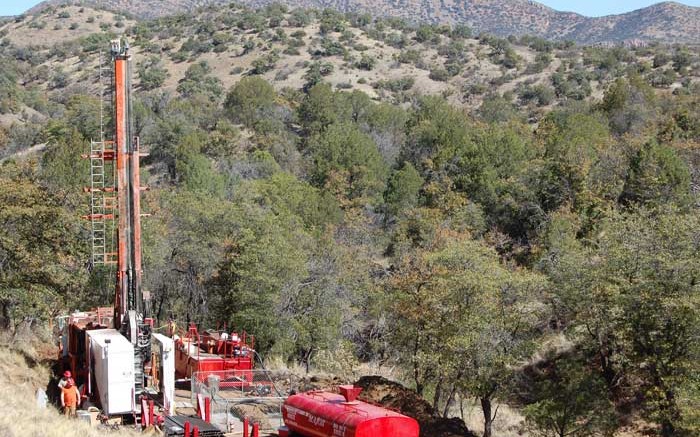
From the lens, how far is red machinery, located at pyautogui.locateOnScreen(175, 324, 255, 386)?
27.2m

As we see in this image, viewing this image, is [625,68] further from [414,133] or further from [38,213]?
[38,213]

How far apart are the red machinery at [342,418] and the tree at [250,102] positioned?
68356mm

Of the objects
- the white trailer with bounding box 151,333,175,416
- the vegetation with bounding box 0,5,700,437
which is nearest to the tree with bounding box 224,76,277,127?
the vegetation with bounding box 0,5,700,437

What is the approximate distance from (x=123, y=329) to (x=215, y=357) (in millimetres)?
5083

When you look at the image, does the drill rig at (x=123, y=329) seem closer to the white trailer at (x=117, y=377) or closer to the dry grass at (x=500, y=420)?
the white trailer at (x=117, y=377)

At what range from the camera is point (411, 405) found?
2836 centimetres

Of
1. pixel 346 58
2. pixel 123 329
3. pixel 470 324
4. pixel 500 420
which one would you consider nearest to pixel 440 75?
pixel 346 58

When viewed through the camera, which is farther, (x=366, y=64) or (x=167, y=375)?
(x=366, y=64)

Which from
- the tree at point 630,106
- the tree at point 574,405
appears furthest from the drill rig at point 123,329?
the tree at point 630,106

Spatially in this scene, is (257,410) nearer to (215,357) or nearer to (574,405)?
(215,357)

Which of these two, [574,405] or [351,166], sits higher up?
[351,166]

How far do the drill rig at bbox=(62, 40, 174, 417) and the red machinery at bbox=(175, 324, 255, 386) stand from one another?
8.45 ft

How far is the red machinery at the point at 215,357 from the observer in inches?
1072

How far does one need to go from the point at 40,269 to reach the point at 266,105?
199ft
